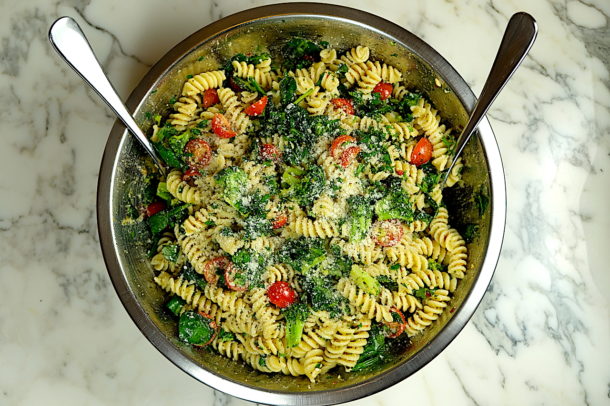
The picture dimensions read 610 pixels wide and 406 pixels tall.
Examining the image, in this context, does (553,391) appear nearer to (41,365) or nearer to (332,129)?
(332,129)

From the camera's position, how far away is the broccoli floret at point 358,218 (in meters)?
2.74

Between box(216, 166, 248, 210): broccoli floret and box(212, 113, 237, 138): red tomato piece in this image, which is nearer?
box(216, 166, 248, 210): broccoli floret

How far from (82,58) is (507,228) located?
2.28m

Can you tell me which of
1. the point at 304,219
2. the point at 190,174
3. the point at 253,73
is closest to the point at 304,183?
the point at 304,219

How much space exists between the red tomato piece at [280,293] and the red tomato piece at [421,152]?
0.83 metres

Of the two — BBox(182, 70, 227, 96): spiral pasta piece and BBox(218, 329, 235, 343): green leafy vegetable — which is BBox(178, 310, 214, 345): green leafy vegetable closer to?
BBox(218, 329, 235, 343): green leafy vegetable

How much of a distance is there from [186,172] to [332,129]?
69 cm

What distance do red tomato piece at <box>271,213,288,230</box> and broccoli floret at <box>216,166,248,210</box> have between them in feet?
0.60

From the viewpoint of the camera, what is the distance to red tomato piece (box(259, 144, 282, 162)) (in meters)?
2.82

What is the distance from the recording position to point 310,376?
2826mm

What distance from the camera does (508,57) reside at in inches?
103

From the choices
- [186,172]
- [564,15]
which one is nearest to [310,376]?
[186,172]

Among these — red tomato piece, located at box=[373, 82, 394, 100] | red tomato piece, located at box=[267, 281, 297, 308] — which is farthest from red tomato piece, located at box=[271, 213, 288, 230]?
red tomato piece, located at box=[373, 82, 394, 100]

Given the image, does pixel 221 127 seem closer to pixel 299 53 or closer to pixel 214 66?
pixel 214 66
